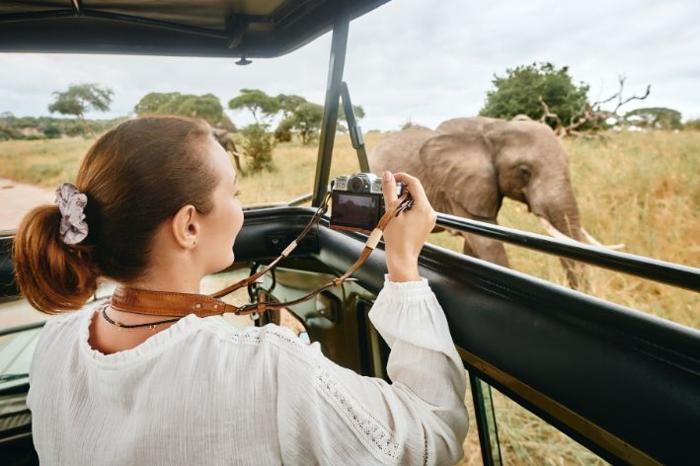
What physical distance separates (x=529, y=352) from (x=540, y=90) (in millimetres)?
6978

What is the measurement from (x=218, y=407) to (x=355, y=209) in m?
0.69

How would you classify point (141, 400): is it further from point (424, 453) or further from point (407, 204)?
point (407, 204)

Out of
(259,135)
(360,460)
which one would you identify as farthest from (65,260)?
(259,135)

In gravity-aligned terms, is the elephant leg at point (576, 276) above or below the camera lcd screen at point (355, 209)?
below

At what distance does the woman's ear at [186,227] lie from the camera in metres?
0.69

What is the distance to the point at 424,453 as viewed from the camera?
645 millimetres

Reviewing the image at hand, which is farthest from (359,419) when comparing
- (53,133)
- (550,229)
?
(550,229)

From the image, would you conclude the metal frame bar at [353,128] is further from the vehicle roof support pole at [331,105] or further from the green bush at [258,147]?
the green bush at [258,147]

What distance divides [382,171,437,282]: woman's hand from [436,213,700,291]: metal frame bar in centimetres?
19

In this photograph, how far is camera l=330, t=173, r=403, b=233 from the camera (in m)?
1.09

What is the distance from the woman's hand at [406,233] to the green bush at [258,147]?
120 inches

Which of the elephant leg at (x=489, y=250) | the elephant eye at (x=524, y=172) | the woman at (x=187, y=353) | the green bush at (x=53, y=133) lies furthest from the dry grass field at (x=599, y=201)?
the elephant eye at (x=524, y=172)

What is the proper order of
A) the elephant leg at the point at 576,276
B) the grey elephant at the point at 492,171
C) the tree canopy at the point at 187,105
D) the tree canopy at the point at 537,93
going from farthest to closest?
1. the tree canopy at the point at 537,93
2. the grey elephant at the point at 492,171
3. the elephant leg at the point at 576,276
4. the tree canopy at the point at 187,105

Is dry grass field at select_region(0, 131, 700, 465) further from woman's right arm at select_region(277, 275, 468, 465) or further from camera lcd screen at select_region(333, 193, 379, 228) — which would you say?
camera lcd screen at select_region(333, 193, 379, 228)
